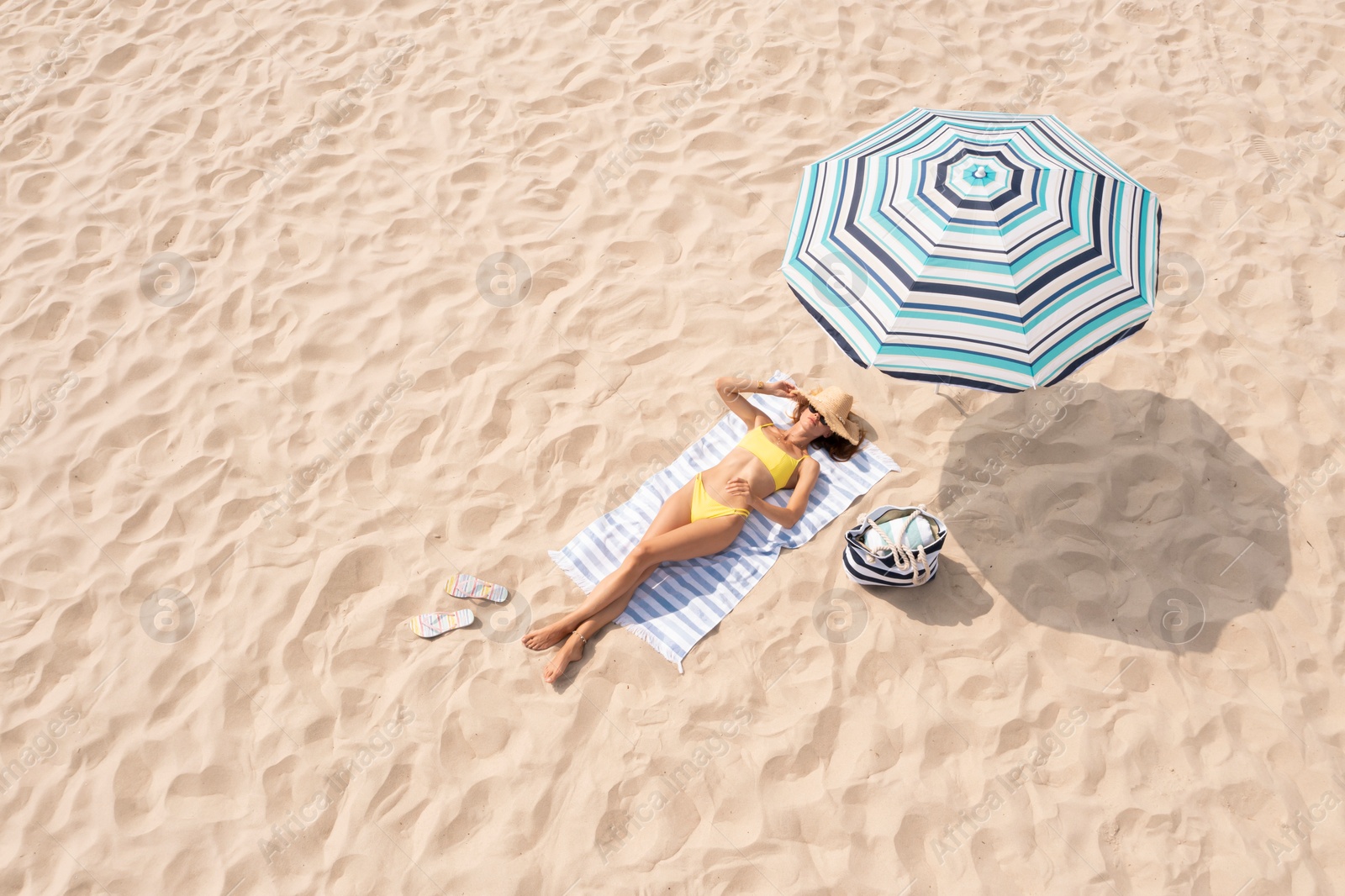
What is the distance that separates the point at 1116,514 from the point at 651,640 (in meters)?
2.91

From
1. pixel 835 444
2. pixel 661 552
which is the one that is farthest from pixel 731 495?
pixel 835 444

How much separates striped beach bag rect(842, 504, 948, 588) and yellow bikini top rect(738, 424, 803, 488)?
61 centimetres

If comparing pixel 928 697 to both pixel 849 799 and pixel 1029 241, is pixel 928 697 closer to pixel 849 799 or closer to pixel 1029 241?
pixel 849 799

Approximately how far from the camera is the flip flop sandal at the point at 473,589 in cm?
523

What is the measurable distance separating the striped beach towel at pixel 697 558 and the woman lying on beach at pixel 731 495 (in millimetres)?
95

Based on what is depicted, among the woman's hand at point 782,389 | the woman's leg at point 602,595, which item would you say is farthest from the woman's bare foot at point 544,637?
the woman's hand at point 782,389

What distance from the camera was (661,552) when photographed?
5195 millimetres

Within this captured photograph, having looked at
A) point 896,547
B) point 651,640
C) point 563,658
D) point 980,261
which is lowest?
point 651,640

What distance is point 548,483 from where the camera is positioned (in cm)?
574

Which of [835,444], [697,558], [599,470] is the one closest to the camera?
[697,558]

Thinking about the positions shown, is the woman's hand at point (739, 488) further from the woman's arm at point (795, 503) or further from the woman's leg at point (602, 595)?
the woman's leg at point (602, 595)

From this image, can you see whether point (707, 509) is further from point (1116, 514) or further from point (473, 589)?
point (1116, 514)

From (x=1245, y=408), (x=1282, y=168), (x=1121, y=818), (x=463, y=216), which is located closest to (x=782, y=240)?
(x=463, y=216)

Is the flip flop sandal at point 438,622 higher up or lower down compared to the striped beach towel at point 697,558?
higher up
